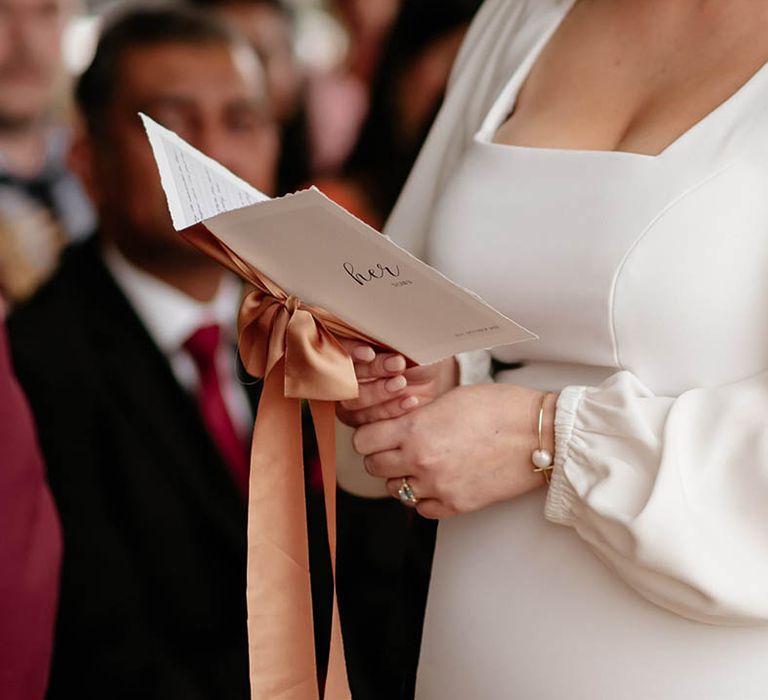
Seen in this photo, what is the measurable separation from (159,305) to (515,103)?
1.13 metres

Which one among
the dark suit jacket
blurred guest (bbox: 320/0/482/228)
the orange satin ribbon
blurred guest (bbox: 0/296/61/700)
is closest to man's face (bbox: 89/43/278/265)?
the dark suit jacket

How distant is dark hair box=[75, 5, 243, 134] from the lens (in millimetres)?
2160

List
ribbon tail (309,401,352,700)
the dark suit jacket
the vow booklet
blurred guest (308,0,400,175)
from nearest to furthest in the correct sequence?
the vow booklet → ribbon tail (309,401,352,700) → the dark suit jacket → blurred guest (308,0,400,175)

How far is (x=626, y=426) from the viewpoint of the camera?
1.02 m

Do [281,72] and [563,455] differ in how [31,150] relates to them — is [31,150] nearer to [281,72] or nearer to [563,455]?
[281,72]

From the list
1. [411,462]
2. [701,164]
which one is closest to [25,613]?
[411,462]

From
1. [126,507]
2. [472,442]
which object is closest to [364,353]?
[472,442]

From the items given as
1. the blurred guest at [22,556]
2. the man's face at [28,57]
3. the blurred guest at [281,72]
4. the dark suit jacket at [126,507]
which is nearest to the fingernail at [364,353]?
the blurred guest at [22,556]

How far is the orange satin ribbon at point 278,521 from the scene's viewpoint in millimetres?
1048

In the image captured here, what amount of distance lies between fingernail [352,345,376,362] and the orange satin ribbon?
1cm

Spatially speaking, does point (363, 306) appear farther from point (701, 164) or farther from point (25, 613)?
point (25, 613)

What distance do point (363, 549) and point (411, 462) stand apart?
1429 mm

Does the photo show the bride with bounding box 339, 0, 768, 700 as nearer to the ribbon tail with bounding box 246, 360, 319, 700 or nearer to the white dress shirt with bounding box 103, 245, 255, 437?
the ribbon tail with bounding box 246, 360, 319, 700

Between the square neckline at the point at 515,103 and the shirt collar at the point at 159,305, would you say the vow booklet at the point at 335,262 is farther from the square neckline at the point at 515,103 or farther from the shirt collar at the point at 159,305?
the shirt collar at the point at 159,305
